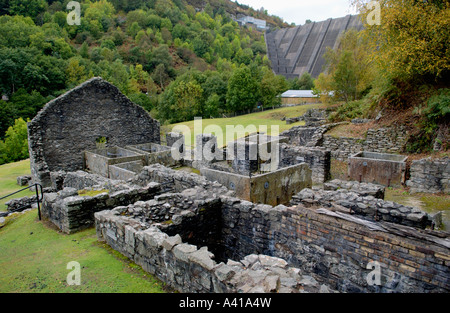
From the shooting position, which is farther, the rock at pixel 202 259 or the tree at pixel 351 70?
the tree at pixel 351 70

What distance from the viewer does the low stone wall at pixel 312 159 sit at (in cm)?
1259

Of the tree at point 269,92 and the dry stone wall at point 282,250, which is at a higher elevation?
the tree at point 269,92

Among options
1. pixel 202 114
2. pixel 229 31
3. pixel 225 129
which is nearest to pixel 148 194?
pixel 225 129

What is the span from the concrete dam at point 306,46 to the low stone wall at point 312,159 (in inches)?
3392

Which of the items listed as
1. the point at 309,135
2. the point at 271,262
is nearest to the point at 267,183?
the point at 271,262

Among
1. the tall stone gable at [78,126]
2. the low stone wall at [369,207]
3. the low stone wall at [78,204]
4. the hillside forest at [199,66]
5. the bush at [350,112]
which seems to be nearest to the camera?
the low stone wall at [369,207]

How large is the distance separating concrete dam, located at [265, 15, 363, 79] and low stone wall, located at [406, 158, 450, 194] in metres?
87.3

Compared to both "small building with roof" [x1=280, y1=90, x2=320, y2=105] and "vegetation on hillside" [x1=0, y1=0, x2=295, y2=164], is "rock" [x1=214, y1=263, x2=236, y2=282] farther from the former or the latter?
"small building with roof" [x1=280, y1=90, x2=320, y2=105]

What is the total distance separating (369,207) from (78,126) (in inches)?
658

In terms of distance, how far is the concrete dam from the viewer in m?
95.9

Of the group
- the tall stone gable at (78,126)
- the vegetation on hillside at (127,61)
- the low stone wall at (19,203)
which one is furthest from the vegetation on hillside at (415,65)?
the vegetation on hillside at (127,61)

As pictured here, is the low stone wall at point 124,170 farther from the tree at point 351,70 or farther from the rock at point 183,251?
the tree at point 351,70

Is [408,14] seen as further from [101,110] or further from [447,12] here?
[101,110]

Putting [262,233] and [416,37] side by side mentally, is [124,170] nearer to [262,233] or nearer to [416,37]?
[262,233]
